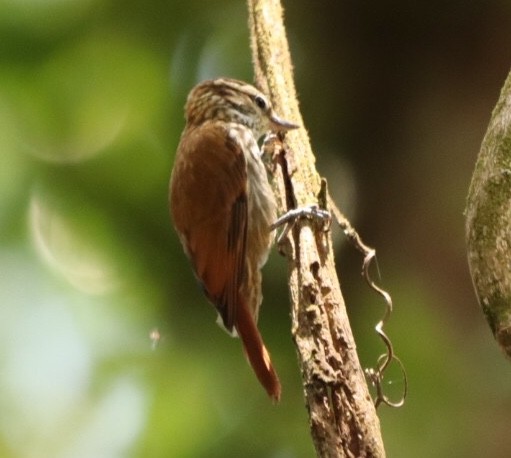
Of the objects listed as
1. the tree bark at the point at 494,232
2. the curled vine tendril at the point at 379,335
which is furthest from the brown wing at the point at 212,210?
the tree bark at the point at 494,232

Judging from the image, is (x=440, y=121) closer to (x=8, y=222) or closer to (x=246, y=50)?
(x=246, y=50)

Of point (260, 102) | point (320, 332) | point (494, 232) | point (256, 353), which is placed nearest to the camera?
→ point (494, 232)

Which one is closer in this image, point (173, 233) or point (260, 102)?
point (260, 102)

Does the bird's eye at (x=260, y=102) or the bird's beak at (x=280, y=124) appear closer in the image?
the bird's beak at (x=280, y=124)

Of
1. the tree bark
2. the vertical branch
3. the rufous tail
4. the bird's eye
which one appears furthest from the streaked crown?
the tree bark

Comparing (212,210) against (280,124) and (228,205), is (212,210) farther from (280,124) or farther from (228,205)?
(280,124)

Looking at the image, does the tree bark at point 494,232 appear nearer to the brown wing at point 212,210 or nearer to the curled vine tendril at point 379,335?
the curled vine tendril at point 379,335

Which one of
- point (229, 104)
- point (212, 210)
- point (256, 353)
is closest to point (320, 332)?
point (256, 353)

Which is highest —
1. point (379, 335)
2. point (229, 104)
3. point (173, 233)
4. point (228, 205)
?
point (229, 104)
